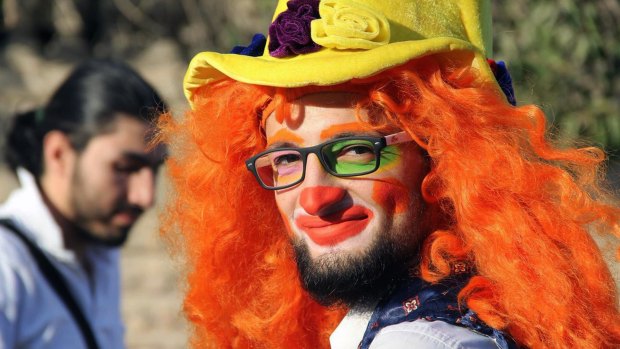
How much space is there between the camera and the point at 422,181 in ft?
7.16

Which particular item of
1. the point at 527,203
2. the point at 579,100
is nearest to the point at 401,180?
the point at 527,203

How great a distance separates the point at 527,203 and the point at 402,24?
0.50 meters

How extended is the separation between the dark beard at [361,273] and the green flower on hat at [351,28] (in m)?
0.45

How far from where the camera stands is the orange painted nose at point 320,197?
6.95 feet

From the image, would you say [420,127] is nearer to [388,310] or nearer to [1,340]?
[388,310]

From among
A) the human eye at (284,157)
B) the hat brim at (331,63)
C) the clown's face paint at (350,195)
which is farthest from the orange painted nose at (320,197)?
the hat brim at (331,63)

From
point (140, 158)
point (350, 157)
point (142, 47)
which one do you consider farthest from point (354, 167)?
point (142, 47)

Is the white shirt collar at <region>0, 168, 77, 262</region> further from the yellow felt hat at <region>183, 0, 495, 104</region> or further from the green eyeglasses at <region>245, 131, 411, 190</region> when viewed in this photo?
the green eyeglasses at <region>245, 131, 411, 190</region>

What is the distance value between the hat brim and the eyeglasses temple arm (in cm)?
18

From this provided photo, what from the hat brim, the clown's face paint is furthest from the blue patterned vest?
the hat brim

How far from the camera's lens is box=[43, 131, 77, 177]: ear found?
3.89m

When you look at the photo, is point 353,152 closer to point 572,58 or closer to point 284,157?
point 284,157

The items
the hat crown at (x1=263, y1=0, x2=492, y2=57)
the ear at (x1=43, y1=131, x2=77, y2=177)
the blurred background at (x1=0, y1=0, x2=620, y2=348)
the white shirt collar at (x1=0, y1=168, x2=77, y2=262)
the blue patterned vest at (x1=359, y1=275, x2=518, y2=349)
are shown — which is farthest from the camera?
the blurred background at (x1=0, y1=0, x2=620, y2=348)

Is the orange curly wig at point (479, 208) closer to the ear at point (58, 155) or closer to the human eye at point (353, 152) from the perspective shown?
the human eye at point (353, 152)
